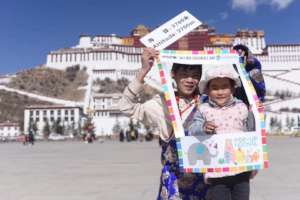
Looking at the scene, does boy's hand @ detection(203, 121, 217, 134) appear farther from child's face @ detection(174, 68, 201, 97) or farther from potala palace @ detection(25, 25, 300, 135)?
potala palace @ detection(25, 25, 300, 135)

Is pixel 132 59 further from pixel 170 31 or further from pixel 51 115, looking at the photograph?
pixel 170 31

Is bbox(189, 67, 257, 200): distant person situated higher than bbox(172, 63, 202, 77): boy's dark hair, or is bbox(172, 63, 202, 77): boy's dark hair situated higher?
bbox(172, 63, 202, 77): boy's dark hair

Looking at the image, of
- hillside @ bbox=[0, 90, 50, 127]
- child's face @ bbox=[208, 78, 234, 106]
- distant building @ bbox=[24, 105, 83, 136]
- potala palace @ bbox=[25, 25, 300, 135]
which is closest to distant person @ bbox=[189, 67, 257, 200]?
child's face @ bbox=[208, 78, 234, 106]

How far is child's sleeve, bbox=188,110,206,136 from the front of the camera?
2.59 meters

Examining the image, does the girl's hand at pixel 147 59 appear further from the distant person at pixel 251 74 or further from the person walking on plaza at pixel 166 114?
the distant person at pixel 251 74

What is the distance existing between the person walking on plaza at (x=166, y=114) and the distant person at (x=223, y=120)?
0.32 ft

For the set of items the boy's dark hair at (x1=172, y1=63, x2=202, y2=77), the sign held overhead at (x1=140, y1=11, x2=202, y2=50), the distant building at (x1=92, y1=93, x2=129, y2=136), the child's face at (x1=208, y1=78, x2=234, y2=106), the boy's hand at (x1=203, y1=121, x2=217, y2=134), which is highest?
the distant building at (x1=92, y1=93, x2=129, y2=136)

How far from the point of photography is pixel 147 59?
2.86 m

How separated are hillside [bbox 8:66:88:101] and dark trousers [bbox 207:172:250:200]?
10499 centimetres

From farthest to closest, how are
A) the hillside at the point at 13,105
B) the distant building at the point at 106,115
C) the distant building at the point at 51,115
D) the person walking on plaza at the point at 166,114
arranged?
the hillside at the point at 13,105 → the distant building at the point at 51,115 → the distant building at the point at 106,115 → the person walking on plaza at the point at 166,114

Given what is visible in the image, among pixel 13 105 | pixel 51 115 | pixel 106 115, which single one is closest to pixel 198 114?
pixel 106 115

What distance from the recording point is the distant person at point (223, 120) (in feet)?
8.55

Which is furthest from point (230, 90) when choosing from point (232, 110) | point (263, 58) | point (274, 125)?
point (263, 58)

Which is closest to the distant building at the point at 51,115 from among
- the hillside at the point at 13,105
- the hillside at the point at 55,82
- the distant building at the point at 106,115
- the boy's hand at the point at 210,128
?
the distant building at the point at 106,115
